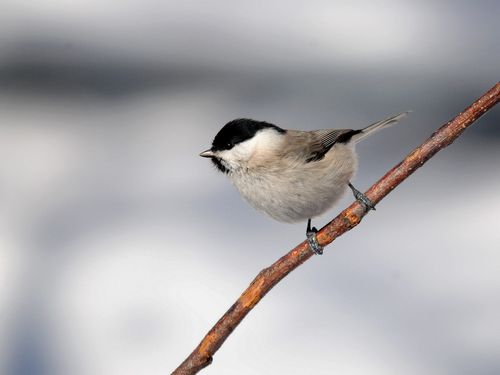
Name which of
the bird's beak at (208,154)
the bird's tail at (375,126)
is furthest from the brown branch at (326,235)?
the bird's beak at (208,154)

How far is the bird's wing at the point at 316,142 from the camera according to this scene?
0.92m

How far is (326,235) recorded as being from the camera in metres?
0.52

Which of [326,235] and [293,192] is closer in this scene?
[326,235]

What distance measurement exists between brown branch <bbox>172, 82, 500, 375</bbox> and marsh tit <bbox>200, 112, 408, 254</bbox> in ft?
0.88

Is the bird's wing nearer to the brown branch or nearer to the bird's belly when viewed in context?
the bird's belly

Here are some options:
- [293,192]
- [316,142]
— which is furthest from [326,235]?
[316,142]

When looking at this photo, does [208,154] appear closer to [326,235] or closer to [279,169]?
[279,169]

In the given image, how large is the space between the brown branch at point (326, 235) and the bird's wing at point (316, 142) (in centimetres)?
39

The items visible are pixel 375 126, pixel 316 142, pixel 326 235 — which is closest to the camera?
pixel 326 235

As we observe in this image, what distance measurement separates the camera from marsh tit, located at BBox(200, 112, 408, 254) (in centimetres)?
82

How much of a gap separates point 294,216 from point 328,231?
0.29 metres

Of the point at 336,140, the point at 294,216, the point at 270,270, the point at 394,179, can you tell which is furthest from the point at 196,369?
the point at 336,140

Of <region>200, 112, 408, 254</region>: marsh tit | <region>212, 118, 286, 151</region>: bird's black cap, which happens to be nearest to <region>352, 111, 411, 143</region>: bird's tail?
<region>200, 112, 408, 254</region>: marsh tit

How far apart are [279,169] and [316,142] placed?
117 mm
